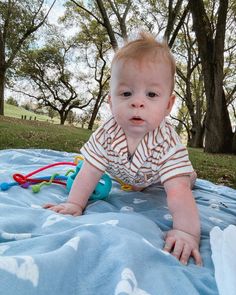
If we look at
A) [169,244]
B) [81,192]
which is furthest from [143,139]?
[169,244]

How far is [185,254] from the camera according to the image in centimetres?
133

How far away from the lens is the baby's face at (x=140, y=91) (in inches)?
68.1

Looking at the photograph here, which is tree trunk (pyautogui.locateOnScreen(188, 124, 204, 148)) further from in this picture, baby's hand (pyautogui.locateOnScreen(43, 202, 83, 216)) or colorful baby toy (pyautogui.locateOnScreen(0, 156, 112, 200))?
baby's hand (pyautogui.locateOnScreen(43, 202, 83, 216))

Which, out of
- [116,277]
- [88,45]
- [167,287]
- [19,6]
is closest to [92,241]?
[116,277]

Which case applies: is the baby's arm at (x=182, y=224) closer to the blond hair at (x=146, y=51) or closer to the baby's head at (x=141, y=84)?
the baby's head at (x=141, y=84)

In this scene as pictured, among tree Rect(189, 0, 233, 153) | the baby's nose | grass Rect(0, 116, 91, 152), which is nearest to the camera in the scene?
the baby's nose

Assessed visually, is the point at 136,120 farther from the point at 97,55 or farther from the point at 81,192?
the point at 97,55

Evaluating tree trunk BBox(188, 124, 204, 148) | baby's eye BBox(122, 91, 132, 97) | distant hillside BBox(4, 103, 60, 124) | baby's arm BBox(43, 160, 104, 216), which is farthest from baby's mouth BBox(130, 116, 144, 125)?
distant hillside BBox(4, 103, 60, 124)

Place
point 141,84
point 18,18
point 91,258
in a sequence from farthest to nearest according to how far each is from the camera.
Result: 1. point 18,18
2. point 141,84
3. point 91,258

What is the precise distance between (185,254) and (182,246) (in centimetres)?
5

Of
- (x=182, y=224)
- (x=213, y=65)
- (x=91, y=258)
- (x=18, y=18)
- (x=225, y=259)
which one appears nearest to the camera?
(x=91, y=258)

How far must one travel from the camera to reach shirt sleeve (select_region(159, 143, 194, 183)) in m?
1.81

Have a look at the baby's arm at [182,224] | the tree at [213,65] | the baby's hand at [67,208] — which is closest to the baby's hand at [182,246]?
the baby's arm at [182,224]

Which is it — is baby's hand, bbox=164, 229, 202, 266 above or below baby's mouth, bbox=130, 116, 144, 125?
below
